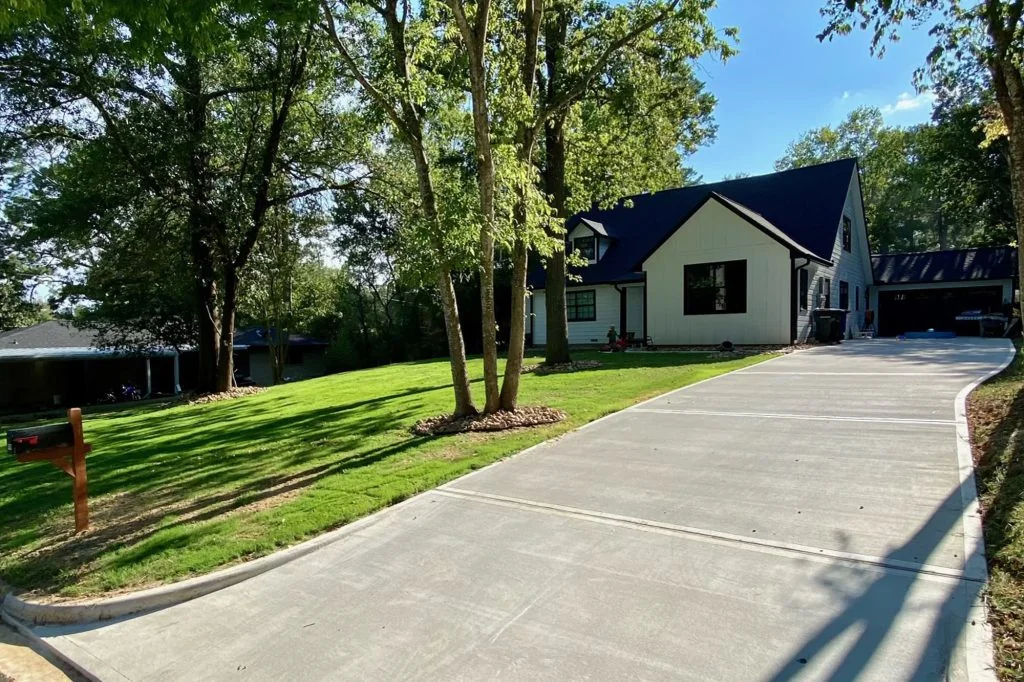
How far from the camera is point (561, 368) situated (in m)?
15.3

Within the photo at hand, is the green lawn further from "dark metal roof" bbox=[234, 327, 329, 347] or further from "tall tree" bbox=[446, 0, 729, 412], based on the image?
"dark metal roof" bbox=[234, 327, 329, 347]

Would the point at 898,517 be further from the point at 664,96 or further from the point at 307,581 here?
the point at 664,96

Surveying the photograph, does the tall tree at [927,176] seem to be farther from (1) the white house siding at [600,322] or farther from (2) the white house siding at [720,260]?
(1) the white house siding at [600,322]

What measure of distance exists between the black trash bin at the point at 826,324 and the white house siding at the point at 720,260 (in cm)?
173

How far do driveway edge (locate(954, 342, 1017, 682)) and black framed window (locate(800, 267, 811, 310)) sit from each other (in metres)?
12.8

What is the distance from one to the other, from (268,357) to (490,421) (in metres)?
31.3

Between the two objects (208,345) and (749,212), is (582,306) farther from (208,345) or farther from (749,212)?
(208,345)

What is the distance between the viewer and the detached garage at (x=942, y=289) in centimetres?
2361

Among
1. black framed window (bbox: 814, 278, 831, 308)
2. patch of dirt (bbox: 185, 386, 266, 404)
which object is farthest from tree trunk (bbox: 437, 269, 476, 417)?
black framed window (bbox: 814, 278, 831, 308)

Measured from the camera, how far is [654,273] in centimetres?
2102

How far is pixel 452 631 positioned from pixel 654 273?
18915mm

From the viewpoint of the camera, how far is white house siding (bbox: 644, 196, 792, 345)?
1834 centimetres

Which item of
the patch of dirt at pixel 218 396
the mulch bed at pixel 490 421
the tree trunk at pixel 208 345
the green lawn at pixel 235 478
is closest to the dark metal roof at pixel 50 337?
the tree trunk at pixel 208 345

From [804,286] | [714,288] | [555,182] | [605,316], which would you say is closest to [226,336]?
[555,182]
